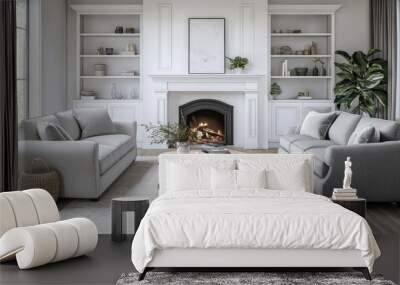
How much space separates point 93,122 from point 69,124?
681 millimetres

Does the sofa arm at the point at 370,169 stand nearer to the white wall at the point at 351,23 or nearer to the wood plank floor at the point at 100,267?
the wood plank floor at the point at 100,267

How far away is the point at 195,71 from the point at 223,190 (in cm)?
692

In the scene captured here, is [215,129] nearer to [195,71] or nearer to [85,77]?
[195,71]

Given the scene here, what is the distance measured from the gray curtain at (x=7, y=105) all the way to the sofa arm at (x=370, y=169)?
3.21 m

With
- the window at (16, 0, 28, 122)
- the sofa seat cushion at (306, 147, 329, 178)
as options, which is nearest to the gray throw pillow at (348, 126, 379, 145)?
the sofa seat cushion at (306, 147, 329, 178)

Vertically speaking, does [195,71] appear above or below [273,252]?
above

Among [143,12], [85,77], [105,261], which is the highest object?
[143,12]

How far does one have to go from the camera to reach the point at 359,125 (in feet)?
26.2

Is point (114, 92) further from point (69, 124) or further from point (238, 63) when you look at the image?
point (69, 124)

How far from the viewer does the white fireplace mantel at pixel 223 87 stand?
11859 mm

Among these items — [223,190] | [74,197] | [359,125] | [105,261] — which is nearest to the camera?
[105,261]

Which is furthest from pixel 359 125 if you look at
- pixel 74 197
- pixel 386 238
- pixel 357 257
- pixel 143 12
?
pixel 143 12

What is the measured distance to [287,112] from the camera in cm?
1202

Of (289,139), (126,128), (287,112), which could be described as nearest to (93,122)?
(126,128)
